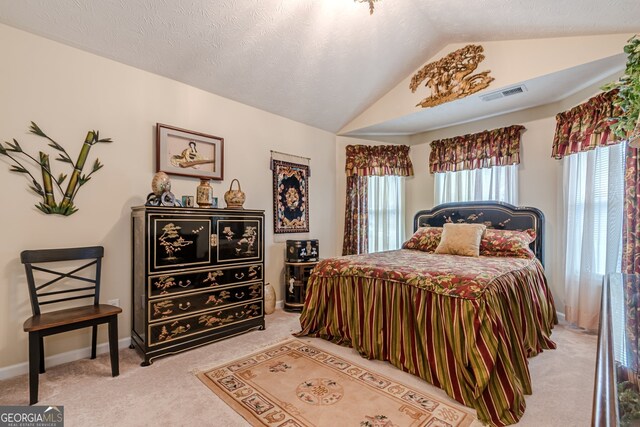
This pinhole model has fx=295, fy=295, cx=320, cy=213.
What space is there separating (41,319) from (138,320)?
697 mm

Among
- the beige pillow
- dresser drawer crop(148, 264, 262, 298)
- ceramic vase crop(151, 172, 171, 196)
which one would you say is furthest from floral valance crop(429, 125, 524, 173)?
ceramic vase crop(151, 172, 171, 196)

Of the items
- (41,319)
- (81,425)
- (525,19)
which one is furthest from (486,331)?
(41,319)

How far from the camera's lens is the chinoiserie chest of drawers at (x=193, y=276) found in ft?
7.95

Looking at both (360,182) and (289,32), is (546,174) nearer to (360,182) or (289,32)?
(360,182)

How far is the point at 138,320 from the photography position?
2.60 m

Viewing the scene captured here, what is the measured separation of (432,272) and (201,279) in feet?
6.55

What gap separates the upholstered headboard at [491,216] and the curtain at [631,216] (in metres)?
0.93

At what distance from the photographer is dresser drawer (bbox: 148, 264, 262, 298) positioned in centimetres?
245

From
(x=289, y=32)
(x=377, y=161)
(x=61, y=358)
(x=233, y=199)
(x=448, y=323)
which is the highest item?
(x=289, y=32)

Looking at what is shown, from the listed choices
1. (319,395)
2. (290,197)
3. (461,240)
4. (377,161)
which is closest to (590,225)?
(461,240)

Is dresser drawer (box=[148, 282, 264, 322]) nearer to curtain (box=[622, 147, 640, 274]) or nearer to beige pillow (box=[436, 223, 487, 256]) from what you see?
beige pillow (box=[436, 223, 487, 256])

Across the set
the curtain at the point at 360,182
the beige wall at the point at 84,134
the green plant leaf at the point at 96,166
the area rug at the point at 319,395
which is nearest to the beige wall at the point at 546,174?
the curtain at the point at 360,182

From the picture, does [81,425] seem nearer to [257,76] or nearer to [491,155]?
[257,76]

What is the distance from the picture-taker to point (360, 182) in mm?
4684
